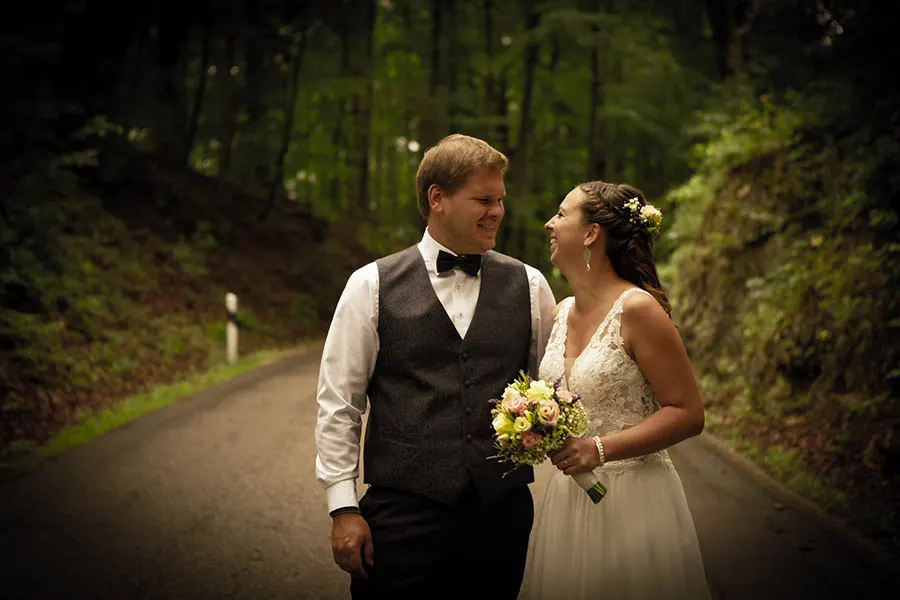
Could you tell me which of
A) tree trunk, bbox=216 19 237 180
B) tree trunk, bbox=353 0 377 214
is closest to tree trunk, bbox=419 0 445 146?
tree trunk, bbox=353 0 377 214

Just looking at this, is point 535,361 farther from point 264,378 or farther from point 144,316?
point 144,316

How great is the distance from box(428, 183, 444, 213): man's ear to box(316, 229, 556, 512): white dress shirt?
27 cm

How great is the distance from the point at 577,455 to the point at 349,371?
3.05 ft

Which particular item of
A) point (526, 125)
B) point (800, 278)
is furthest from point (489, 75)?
point (800, 278)

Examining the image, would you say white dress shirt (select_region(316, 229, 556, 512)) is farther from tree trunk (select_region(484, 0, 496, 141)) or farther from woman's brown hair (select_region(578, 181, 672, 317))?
tree trunk (select_region(484, 0, 496, 141))

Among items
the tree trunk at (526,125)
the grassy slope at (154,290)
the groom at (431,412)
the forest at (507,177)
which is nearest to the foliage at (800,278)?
the forest at (507,177)

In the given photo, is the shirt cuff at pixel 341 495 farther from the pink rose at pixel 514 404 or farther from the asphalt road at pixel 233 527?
the asphalt road at pixel 233 527

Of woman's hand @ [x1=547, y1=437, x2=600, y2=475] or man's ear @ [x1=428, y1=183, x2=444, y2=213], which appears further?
man's ear @ [x1=428, y1=183, x2=444, y2=213]

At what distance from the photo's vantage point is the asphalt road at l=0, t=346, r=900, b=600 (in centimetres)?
512

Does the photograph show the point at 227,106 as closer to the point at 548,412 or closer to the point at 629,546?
the point at 629,546

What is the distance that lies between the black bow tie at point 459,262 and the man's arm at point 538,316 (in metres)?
0.29

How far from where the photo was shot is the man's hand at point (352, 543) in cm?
307

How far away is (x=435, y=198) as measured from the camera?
3.30 meters

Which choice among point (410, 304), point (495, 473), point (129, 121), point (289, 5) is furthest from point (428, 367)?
point (289, 5)
